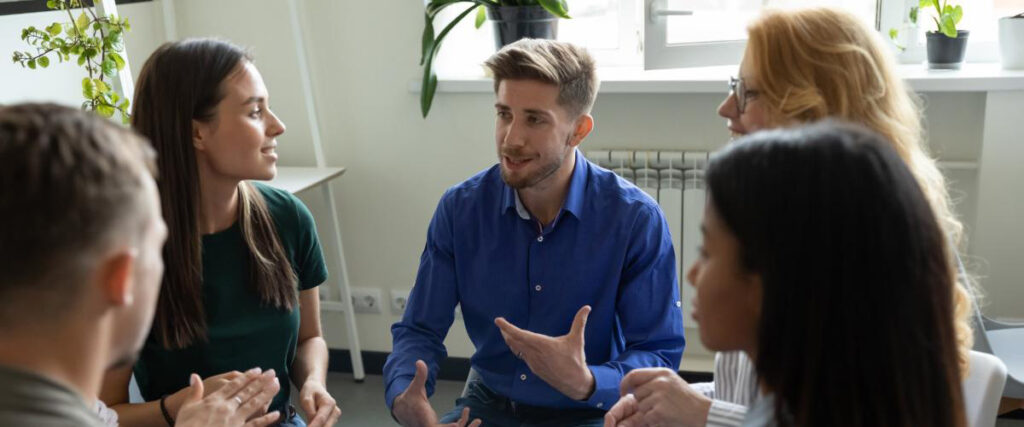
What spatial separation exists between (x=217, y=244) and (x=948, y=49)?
208 centimetres

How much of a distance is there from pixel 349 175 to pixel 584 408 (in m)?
1.56

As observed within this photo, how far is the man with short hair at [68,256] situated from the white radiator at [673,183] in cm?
202

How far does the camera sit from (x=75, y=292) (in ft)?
3.09

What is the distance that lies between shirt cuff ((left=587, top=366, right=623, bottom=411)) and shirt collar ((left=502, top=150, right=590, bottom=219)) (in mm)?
332

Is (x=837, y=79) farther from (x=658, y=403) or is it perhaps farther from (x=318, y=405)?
(x=318, y=405)

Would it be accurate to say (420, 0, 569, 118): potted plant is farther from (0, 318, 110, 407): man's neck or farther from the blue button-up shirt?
(0, 318, 110, 407): man's neck

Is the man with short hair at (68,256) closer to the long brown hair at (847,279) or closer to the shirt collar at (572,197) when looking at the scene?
the long brown hair at (847,279)

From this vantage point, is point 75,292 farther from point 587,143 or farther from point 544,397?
point 587,143

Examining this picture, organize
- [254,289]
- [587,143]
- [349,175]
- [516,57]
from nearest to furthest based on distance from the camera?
1. [254,289]
2. [516,57]
3. [587,143]
4. [349,175]

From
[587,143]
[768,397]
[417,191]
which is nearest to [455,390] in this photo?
[417,191]

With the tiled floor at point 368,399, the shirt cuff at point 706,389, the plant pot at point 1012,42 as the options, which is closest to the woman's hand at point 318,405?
the shirt cuff at point 706,389

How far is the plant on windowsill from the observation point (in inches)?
81.7

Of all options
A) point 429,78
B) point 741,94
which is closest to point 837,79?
point 741,94

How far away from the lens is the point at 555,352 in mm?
1701
